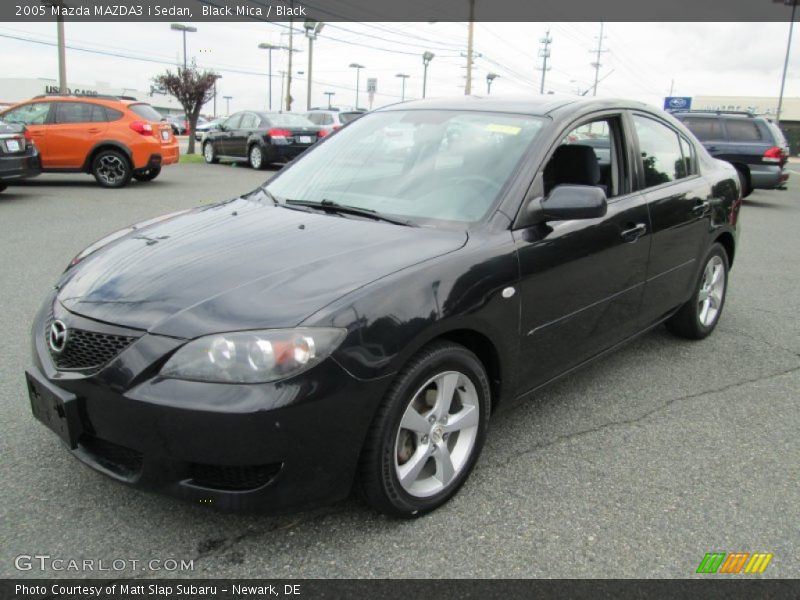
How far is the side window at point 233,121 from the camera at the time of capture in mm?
18469

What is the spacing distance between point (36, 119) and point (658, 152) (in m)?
11.7

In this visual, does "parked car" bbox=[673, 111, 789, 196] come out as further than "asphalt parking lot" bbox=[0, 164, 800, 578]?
Yes

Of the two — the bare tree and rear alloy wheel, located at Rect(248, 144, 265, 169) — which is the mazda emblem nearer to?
rear alloy wheel, located at Rect(248, 144, 265, 169)

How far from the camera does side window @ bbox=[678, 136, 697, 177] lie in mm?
4523

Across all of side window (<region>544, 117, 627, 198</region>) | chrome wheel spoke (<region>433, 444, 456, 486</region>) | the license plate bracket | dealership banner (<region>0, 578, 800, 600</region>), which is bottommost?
dealership banner (<region>0, 578, 800, 600</region>)

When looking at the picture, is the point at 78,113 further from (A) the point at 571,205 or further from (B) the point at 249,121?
(A) the point at 571,205

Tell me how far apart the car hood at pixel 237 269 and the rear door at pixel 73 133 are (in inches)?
405

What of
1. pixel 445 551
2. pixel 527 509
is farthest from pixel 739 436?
pixel 445 551

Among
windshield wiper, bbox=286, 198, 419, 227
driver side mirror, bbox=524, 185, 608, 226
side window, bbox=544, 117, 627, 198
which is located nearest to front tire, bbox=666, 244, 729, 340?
side window, bbox=544, 117, 627, 198

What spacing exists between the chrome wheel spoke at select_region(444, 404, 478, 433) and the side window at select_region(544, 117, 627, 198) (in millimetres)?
1157

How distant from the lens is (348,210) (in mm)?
3250

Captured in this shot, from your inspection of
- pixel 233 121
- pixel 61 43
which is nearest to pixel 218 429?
pixel 233 121

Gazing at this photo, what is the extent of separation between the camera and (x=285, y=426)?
2.20m

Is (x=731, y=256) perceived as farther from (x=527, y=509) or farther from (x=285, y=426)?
(x=285, y=426)
